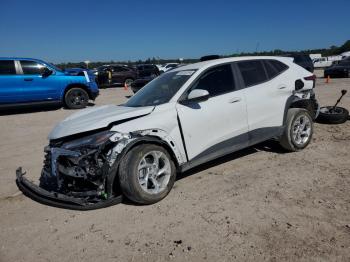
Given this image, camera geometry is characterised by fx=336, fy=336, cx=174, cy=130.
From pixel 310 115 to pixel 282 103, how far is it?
3.11 ft

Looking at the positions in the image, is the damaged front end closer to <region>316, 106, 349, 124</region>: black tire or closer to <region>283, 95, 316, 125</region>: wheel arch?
<region>283, 95, 316, 125</region>: wheel arch

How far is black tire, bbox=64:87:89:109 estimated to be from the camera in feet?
42.1

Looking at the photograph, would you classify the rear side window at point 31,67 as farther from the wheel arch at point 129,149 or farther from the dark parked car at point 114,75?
Answer: the dark parked car at point 114,75

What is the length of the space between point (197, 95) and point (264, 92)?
1510mm

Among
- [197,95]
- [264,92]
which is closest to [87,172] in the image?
[197,95]

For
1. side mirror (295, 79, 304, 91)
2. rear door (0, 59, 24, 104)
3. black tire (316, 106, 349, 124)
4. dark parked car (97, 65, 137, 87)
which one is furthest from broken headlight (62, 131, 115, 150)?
dark parked car (97, 65, 137, 87)

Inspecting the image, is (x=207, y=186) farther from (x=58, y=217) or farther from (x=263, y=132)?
(x=58, y=217)

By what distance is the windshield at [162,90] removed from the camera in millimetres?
4809

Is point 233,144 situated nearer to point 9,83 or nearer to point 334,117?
point 334,117

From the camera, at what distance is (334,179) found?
4.71 m

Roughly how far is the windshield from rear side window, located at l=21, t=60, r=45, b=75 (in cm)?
804

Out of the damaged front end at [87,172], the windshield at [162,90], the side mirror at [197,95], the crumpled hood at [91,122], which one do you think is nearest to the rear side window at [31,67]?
the windshield at [162,90]

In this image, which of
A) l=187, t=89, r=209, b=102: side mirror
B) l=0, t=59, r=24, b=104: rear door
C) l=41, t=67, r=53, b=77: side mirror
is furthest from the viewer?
l=41, t=67, r=53, b=77: side mirror

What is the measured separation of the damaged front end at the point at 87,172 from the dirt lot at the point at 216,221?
23cm
